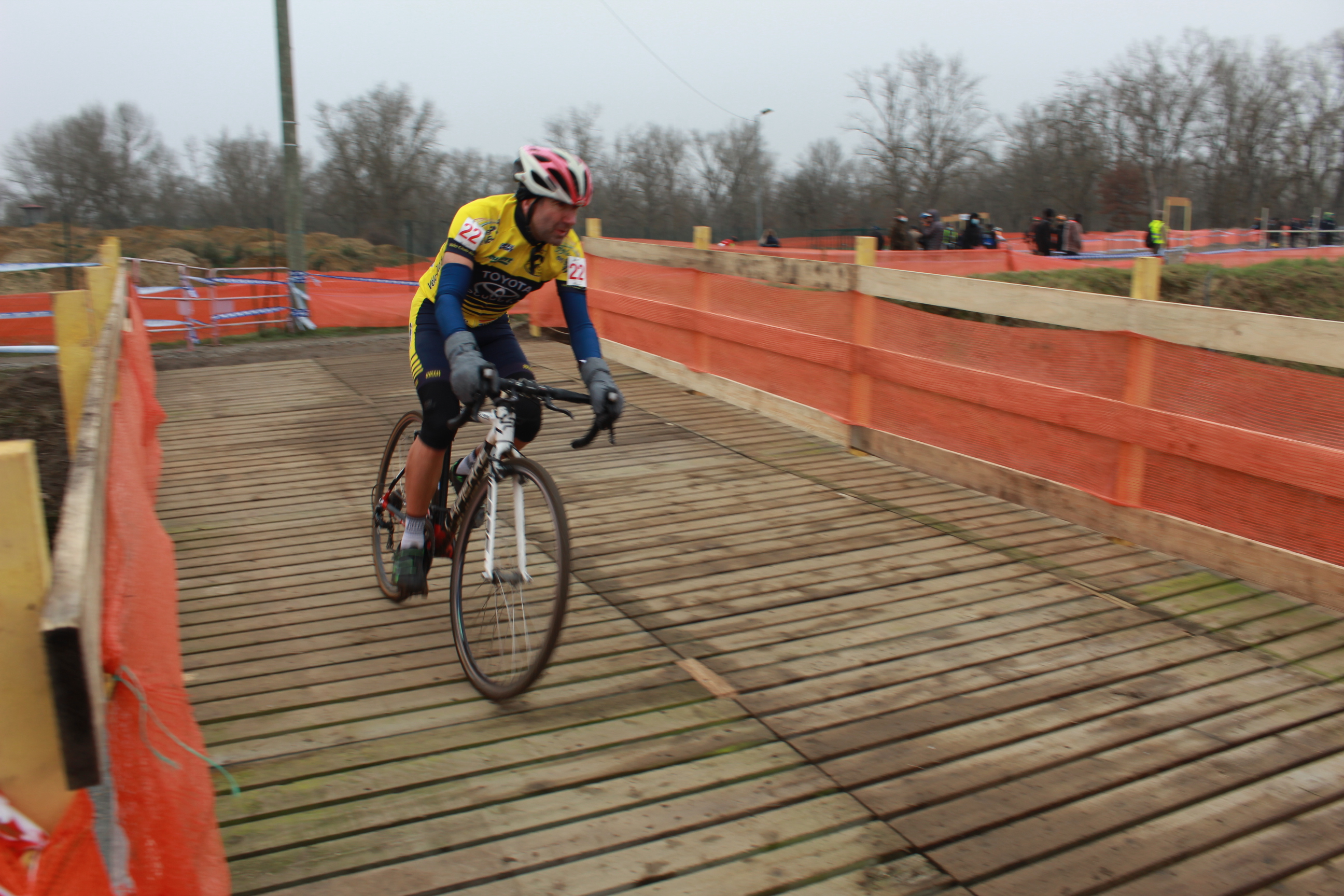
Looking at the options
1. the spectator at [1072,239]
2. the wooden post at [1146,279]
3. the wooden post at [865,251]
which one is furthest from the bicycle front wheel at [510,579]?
the spectator at [1072,239]

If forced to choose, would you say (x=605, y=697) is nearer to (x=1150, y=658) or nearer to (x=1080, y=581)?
(x=1150, y=658)

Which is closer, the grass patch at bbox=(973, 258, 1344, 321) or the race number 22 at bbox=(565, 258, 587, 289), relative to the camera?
the race number 22 at bbox=(565, 258, 587, 289)

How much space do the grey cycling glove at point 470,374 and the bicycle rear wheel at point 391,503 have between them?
1086 mm

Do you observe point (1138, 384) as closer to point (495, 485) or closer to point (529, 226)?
point (529, 226)

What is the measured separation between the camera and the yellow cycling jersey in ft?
12.1

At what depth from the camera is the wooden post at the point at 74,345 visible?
4207mm

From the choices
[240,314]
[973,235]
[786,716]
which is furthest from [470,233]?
[973,235]

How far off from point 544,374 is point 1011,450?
16.9 ft

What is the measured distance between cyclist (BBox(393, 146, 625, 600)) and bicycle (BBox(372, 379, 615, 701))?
0.13 meters

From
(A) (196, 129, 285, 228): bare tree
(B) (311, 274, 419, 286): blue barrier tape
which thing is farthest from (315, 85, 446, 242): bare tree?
(B) (311, 274, 419, 286): blue barrier tape

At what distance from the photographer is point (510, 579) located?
3473 millimetres

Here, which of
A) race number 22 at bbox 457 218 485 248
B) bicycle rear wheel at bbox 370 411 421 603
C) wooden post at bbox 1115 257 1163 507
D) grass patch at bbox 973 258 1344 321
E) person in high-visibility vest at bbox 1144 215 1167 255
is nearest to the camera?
race number 22 at bbox 457 218 485 248

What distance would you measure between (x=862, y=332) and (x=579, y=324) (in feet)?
11.6

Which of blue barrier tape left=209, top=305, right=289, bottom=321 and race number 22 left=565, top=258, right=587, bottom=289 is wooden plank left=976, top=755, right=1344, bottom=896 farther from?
blue barrier tape left=209, top=305, right=289, bottom=321
